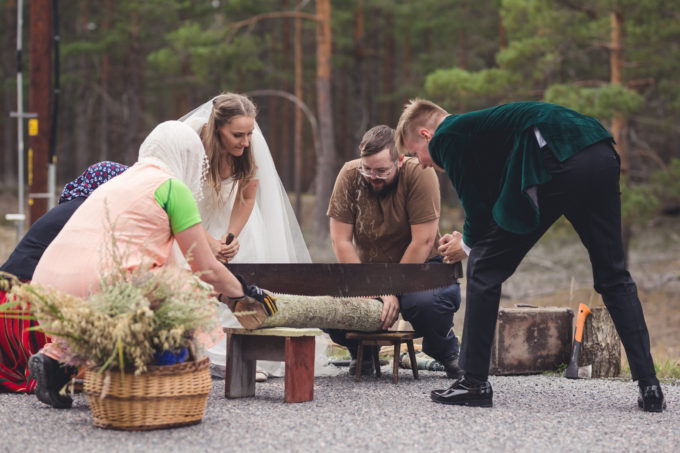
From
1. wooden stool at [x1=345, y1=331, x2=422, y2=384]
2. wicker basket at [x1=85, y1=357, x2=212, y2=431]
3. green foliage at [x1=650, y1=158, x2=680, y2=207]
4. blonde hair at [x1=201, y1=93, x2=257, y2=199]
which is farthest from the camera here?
green foliage at [x1=650, y1=158, x2=680, y2=207]

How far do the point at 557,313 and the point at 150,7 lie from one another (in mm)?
20532

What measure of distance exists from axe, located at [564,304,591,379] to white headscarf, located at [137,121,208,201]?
302cm

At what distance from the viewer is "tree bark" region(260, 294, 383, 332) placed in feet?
16.7

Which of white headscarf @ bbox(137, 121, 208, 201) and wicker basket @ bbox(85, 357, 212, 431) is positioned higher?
white headscarf @ bbox(137, 121, 208, 201)

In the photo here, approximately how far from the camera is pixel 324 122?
22641mm

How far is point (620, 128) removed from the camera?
15562mm

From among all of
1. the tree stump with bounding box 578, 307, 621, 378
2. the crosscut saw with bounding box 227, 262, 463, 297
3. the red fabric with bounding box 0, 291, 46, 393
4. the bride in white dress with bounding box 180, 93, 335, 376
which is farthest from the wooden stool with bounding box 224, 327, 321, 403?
the tree stump with bounding box 578, 307, 621, 378

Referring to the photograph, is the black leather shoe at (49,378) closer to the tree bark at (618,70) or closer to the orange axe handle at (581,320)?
the orange axe handle at (581,320)

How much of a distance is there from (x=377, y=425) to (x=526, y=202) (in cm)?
144

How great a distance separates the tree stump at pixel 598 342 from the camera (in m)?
6.09

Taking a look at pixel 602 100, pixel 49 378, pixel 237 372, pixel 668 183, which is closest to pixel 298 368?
pixel 237 372

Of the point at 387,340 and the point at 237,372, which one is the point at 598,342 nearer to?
→ the point at 387,340

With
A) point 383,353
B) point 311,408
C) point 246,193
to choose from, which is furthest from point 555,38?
point 311,408

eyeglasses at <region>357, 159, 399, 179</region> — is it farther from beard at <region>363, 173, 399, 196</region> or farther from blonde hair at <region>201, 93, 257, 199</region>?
blonde hair at <region>201, 93, 257, 199</region>
